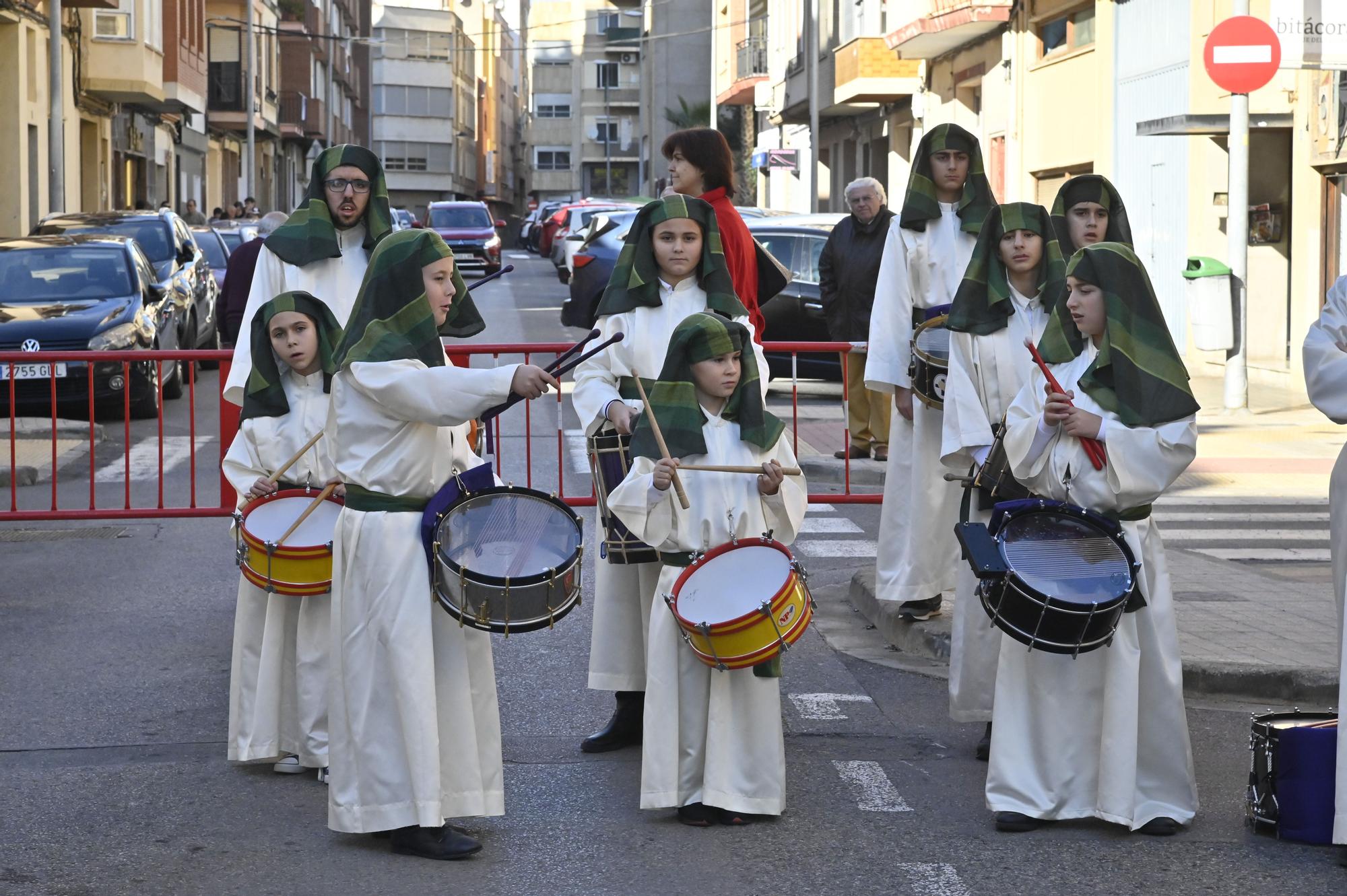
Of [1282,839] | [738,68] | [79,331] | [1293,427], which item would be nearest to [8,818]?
[1282,839]

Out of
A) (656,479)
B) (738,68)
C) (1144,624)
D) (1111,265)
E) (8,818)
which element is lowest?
(8,818)

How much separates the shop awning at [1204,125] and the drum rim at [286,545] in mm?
14188

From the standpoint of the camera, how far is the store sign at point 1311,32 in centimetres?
1517

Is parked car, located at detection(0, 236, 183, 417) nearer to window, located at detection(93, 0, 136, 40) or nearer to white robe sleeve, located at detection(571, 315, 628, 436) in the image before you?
white robe sleeve, located at detection(571, 315, 628, 436)

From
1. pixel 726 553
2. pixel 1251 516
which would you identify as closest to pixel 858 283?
pixel 1251 516

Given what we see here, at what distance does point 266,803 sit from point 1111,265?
118 inches

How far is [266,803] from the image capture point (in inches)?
225

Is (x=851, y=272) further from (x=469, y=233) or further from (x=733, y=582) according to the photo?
(x=469, y=233)

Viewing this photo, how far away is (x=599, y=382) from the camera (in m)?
6.09

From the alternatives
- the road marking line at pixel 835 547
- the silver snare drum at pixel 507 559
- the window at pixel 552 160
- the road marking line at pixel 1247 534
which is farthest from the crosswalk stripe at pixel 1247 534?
the window at pixel 552 160

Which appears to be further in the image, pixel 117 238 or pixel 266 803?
pixel 117 238

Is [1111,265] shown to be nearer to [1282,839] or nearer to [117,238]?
[1282,839]

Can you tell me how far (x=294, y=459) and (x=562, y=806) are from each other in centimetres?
139

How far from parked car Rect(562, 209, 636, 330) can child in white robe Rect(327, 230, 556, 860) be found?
11.1 m
